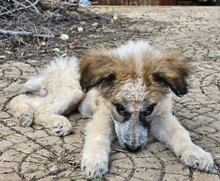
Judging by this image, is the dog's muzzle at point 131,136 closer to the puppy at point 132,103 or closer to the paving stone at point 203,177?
the puppy at point 132,103

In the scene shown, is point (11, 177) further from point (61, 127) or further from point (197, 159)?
point (197, 159)

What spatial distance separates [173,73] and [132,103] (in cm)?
42

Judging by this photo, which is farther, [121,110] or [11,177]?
[121,110]

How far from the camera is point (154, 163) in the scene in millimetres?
3873

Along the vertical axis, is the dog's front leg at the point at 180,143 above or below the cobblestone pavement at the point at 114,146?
above

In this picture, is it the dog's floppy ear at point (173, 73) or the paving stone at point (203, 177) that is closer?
the paving stone at point (203, 177)

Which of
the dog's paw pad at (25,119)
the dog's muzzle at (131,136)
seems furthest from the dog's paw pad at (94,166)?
the dog's paw pad at (25,119)

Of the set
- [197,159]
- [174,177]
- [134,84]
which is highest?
[134,84]

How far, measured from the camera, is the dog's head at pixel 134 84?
388cm

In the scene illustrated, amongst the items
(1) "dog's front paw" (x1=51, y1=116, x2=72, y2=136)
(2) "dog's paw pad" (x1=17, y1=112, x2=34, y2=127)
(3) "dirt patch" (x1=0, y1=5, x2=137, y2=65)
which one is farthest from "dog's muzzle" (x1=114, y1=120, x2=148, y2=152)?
(3) "dirt patch" (x1=0, y1=5, x2=137, y2=65)

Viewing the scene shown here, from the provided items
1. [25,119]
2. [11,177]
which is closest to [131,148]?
[11,177]

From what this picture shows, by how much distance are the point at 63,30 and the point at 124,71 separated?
5.58 m

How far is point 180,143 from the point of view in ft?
12.9

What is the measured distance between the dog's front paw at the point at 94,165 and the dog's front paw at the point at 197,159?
617 mm
